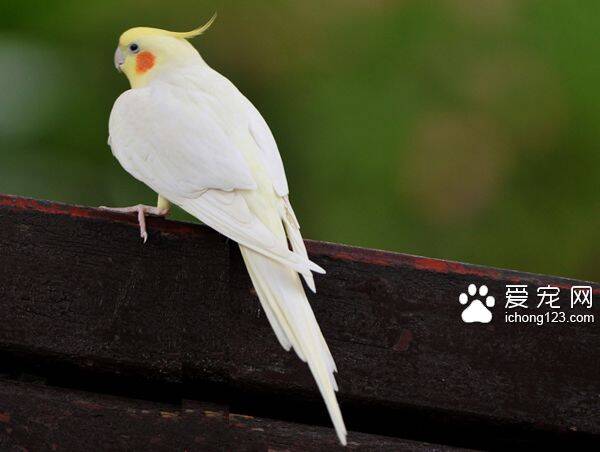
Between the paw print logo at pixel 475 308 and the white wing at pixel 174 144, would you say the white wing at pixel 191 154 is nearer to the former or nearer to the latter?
the white wing at pixel 174 144

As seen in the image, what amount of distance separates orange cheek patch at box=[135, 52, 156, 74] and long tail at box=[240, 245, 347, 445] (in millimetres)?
266

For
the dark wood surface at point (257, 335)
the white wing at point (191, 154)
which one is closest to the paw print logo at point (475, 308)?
the dark wood surface at point (257, 335)

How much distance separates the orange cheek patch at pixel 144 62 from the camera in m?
0.81

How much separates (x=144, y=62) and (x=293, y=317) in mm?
340

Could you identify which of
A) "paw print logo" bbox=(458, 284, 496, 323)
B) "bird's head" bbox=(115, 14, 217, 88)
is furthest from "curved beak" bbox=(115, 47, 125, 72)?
"paw print logo" bbox=(458, 284, 496, 323)

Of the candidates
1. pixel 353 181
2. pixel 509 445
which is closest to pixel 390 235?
pixel 353 181

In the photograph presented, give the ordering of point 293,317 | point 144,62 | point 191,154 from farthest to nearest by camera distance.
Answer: point 144,62 < point 191,154 < point 293,317

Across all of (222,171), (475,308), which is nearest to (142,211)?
(222,171)

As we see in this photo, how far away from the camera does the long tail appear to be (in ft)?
1.84

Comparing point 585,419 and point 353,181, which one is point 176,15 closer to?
point 353,181

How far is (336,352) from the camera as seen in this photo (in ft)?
2.01

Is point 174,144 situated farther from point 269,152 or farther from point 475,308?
point 475,308

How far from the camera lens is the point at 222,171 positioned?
672 mm

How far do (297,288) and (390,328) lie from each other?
0.07m
